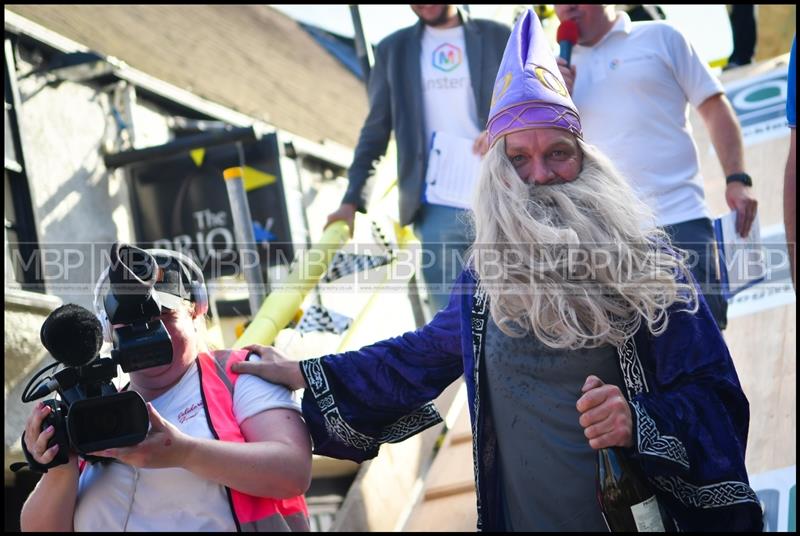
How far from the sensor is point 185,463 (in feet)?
8.21

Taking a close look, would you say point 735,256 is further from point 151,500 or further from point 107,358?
point 107,358

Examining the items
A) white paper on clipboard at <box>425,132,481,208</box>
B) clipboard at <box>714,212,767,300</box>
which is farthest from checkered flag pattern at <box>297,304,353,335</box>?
clipboard at <box>714,212,767,300</box>

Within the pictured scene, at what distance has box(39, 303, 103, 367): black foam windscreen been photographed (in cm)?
239

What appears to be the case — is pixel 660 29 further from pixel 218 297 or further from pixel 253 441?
pixel 218 297

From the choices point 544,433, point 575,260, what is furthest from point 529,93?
point 544,433

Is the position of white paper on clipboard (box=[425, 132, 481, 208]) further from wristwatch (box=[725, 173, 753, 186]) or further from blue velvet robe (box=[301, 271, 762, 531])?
blue velvet robe (box=[301, 271, 762, 531])

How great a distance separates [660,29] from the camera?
4363mm

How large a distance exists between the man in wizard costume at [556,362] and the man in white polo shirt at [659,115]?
114 cm

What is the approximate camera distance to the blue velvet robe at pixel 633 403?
8.20ft

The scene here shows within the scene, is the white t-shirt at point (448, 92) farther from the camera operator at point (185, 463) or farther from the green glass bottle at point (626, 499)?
the green glass bottle at point (626, 499)

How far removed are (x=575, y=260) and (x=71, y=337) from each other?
1194 mm

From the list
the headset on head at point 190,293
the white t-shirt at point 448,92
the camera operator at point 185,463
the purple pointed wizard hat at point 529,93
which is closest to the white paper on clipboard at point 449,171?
the white t-shirt at point 448,92

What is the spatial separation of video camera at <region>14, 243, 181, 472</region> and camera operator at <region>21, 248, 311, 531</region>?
4 cm

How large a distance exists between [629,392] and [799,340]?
8.02 feet
